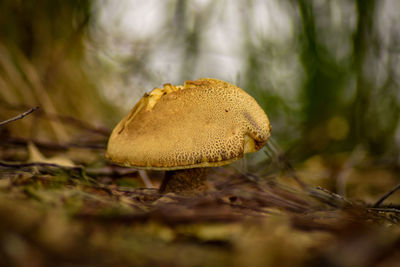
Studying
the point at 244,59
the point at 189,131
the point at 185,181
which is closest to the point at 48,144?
the point at 185,181

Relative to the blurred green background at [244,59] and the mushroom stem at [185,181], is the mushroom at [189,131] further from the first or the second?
the blurred green background at [244,59]

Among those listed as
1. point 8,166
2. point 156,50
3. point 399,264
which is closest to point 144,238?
point 399,264

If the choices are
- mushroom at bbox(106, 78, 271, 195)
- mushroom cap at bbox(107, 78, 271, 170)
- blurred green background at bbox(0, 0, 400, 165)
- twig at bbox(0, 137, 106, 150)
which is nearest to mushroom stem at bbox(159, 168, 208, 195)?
mushroom at bbox(106, 78, 271, 195)

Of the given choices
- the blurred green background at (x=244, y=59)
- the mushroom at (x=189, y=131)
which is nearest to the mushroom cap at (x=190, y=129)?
the mushroom at (x=189, y=131)

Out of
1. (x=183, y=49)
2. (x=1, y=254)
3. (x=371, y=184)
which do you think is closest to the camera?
(x=1, y=254)

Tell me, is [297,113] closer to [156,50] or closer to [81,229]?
[156,50]

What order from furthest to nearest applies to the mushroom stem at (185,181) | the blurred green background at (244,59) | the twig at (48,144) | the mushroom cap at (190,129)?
the blurred green background at (244,59), the twig at (48,144), the mushroom stem at (185,181), the mushroom cap at (190,129)

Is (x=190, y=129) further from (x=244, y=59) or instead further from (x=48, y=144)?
(x=244, y=59)
